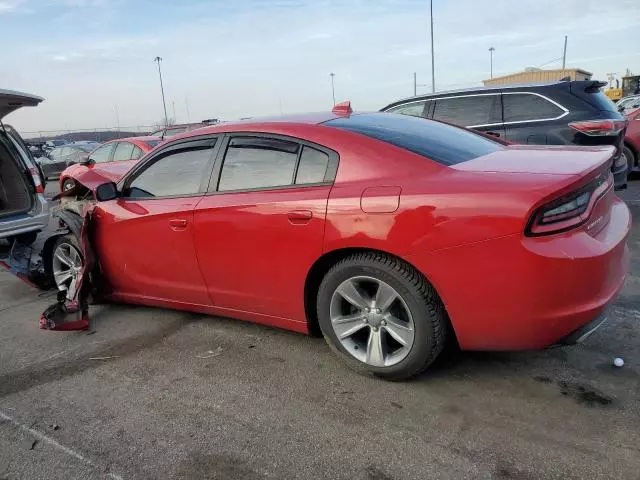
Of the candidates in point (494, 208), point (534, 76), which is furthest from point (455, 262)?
point (534, 76)

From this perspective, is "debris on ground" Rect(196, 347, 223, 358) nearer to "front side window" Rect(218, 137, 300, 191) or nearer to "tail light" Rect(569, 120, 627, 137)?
"front side window" Rect(218, 137, 300, 191)

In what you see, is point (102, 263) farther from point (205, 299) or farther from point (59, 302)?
point (205, 299)

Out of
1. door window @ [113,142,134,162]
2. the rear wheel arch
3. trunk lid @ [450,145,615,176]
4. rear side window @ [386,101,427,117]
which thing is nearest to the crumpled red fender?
the rear wheel arch

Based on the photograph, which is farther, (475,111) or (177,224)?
(475,111)

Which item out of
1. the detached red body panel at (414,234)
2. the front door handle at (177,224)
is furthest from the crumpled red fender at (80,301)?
the front door handle at (177,224)

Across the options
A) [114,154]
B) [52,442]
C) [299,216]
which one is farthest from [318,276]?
[114,154]

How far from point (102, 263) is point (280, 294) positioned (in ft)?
6.24

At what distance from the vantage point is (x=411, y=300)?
2793 mm

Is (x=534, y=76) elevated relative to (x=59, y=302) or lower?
elevated

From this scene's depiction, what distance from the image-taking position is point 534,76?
32938mm

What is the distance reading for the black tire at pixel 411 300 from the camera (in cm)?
277

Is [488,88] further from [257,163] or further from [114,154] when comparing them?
[114,154]

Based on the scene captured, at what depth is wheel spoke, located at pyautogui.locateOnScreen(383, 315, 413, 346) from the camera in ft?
9.47

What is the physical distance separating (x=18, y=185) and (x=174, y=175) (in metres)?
3.73
